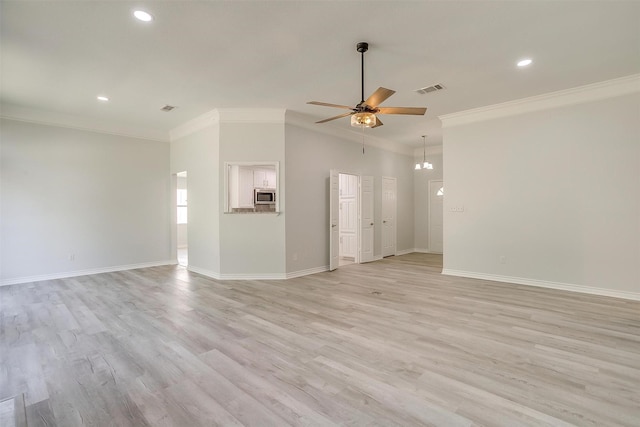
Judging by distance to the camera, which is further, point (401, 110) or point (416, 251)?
point (416, 251)

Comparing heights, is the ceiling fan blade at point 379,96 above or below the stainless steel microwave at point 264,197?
above

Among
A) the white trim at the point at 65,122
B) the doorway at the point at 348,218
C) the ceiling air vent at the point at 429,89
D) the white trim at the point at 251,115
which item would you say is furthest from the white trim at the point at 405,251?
the white trim at the point at 65,122

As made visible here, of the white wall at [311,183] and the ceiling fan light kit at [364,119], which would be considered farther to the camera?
the white wall at [311,183]

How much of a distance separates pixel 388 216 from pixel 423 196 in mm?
1698

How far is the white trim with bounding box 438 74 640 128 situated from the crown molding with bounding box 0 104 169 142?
6.39 m

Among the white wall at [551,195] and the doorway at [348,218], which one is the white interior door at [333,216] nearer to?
the doorway at [348,218]

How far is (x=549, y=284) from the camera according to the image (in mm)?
4941

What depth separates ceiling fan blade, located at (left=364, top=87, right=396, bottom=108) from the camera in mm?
3057

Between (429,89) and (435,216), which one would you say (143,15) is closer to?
(429,89)

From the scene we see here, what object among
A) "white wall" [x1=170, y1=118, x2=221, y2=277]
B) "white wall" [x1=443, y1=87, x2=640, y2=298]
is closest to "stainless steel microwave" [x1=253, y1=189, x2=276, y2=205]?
"white wall" [x1=170, y1=118, x2=221, y2=277]

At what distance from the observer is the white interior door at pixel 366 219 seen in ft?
24.3

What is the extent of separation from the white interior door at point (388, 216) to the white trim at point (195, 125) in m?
4.53

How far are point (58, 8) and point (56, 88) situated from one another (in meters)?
2.44

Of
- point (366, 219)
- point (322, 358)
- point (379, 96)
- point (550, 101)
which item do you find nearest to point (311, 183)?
point (366, 219)
